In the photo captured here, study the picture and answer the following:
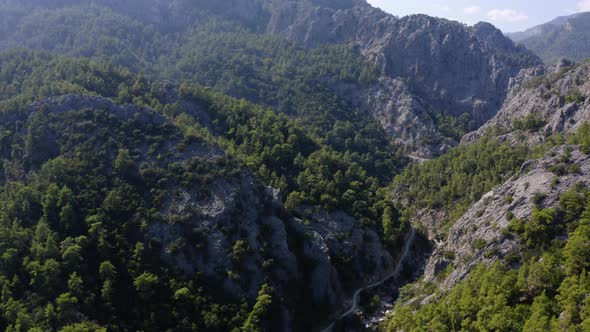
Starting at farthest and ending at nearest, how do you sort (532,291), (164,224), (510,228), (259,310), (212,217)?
(212,217) → (164,224) → (510,228) → (259,310) → (532,291)

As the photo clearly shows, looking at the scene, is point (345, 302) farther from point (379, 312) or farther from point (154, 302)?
point (154, 302)

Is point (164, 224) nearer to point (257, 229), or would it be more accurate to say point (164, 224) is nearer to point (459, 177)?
point (257, 229)

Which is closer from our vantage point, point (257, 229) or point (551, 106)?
point (257, 229)

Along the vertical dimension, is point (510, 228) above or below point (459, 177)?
below

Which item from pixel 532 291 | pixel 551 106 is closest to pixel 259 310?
pixel 532 291

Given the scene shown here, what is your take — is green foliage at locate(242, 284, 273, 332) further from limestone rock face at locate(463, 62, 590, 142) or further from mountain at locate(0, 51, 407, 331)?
limestone rock face at locate(463, 62, 590, 142)

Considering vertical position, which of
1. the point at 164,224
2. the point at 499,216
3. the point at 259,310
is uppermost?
the point at 164,224

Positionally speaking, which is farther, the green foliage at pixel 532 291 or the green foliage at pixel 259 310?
the green foliage at pixel 259 310

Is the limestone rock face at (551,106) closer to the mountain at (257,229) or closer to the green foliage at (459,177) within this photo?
the mountain at (257,229)

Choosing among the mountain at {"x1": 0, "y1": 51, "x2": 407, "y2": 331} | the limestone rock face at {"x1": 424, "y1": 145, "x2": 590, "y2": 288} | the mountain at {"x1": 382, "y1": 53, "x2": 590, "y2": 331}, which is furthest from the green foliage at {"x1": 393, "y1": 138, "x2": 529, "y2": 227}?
the mountain at {"x1": 0, "y1": 51, "x2": 407, "y2": 331}

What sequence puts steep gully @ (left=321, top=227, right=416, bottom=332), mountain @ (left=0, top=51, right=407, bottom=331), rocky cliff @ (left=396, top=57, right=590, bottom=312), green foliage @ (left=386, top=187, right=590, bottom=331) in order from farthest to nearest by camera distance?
steep gully @ (left=321, top=227, right=416, bottom=332) < rocky cliff @ (left=396, top=57, right=590, bottom=312) < mountain @ (left=0, top=51, right=407, bottom=331) < green foliage @ (left=386, top=187, right=590, bottom=331)

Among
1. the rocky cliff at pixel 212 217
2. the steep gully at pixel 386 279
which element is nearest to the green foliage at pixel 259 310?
the rocky cliff at pixel 212 217

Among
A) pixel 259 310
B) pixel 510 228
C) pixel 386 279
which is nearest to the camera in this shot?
pixel 259 310
